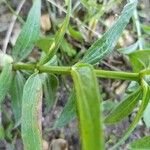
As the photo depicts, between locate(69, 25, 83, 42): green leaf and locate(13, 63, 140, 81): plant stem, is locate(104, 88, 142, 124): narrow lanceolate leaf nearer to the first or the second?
locate(13, 63, 140, 81): plant stem

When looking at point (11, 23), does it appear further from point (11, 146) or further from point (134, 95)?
point (134, 95)

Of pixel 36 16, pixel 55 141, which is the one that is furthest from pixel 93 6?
pixel 55 141

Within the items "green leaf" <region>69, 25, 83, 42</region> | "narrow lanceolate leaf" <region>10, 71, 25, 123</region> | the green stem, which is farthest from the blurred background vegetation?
the green stem

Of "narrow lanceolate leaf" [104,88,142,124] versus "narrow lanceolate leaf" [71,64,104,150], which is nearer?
"narrow lanceolate leaf" [71,64,104,150]

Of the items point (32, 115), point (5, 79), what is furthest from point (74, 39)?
point (32, 115)

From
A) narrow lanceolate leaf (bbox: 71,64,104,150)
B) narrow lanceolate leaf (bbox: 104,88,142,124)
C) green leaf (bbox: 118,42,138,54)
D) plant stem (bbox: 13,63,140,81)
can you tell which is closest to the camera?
narrow lanceolate leaf (bbox: 71,64,104,150)

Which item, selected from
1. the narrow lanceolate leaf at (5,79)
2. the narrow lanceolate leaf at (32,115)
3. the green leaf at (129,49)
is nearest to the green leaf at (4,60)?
the narrow lanceolate leaf at (5,79)

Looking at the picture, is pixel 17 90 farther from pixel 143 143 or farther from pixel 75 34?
pixel 75 34
